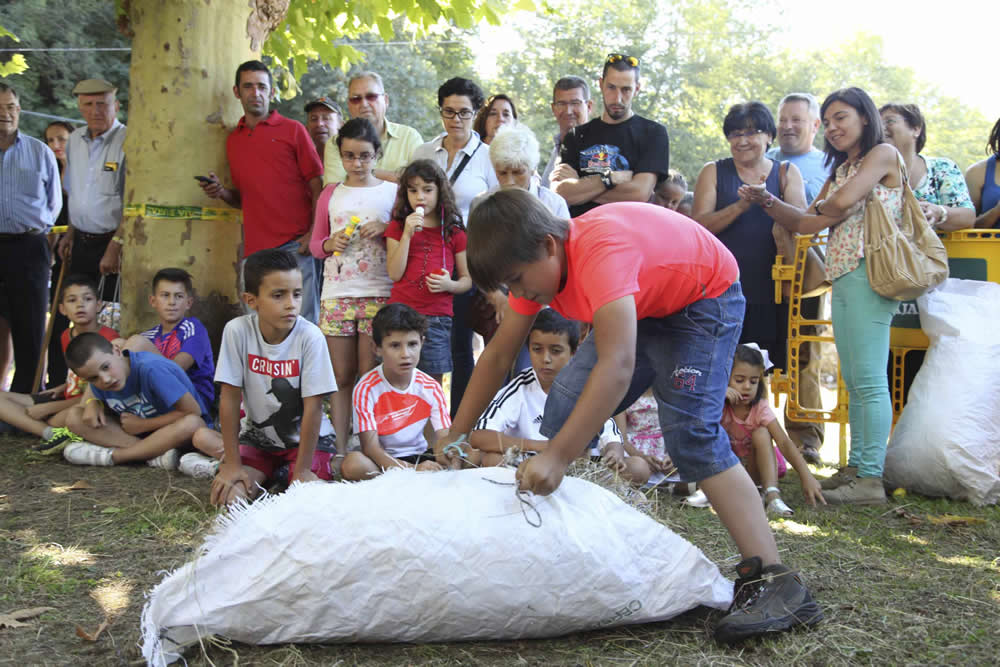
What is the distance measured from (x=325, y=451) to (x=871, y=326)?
283 centimetres

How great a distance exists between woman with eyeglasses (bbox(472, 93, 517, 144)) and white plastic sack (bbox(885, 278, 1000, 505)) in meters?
2.77

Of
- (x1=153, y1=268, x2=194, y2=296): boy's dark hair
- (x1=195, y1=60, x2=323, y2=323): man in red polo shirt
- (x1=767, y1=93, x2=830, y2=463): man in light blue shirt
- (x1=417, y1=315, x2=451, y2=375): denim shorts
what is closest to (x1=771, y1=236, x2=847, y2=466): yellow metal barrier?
(x1=767, y1=93, x2=830, y2=463): man in light blue shirt

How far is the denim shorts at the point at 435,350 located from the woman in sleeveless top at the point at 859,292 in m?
2.07

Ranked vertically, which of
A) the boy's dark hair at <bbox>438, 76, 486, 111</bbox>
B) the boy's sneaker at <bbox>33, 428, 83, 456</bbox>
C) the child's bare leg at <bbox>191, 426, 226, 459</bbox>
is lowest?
the boy's sneaker at <bbox>33, 428, 83, 456</bbox>

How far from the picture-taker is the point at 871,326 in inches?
176

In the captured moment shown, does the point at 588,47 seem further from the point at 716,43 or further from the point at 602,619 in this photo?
the point at 602,619

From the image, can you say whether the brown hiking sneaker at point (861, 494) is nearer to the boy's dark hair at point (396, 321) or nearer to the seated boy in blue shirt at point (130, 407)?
the boy's dark hair at point (396, 321)

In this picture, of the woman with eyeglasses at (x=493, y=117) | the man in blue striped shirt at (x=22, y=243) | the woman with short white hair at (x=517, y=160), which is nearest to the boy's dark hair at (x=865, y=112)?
the woman with short white hair at (x=517, y=160)

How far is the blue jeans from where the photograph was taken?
4.42 meters

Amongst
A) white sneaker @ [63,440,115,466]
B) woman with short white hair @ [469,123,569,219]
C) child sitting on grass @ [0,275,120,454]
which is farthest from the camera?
child sitting on grass @ [0,275,120,454]

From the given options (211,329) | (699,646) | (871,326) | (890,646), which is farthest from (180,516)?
(871,326)

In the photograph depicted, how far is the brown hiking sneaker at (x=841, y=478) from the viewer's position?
4488mm

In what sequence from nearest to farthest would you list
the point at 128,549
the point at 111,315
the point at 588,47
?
the point at 128,549 → the point at 111,315 → the point at 588,47

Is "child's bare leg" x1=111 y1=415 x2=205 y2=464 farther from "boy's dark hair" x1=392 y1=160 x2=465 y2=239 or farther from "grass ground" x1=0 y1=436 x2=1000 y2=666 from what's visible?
"boy's dark hair" x1=392 y1=160 x2=465 y2=239
